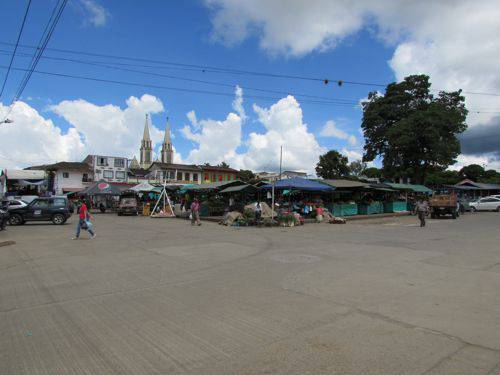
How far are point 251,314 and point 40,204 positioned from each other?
2259 centimetres

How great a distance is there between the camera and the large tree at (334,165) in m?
67.8

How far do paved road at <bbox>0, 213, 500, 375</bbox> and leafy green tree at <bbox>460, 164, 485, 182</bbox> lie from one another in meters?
85.5

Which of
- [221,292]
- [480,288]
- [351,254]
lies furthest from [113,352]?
[351,254]

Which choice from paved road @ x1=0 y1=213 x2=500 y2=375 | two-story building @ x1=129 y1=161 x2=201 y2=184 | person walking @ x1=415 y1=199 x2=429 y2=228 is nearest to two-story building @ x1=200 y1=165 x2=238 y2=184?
two-story building @ x1=129 y1=161 x2=201 y2=184

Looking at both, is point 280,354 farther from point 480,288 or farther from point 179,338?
point 480,288

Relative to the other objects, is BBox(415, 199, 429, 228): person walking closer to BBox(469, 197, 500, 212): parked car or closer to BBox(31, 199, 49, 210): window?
BBox(469, 197, 500, 212): parked car

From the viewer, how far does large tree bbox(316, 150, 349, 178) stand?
67.8 metres

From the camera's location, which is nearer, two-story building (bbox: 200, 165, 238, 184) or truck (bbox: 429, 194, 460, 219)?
truck (bbox: 429, 194, 460, 219)

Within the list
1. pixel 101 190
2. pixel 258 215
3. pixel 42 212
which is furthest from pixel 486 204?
pixel 42 212

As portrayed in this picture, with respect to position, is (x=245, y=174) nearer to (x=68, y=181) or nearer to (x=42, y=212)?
(x=68, y=181)

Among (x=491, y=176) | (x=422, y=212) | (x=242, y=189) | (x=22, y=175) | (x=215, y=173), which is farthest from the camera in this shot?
(x=215, y=173)

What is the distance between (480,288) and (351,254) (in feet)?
13.6

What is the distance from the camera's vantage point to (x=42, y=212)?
23016 millimetres

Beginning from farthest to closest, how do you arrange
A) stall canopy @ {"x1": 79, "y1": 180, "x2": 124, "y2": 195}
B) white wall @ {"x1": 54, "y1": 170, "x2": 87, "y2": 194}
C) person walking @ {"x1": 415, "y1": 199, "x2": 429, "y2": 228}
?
1. white wall @ {"x1": 54, "y1": 170, "x2": 87, "y2": 194}
2. stall canopy @ {"x1": 79, "y1": 180, "x2": 124, "y2": 195}
3. person walking @ {"x1": 415, "y1": 199, "x2": 429, "y2": 228}
